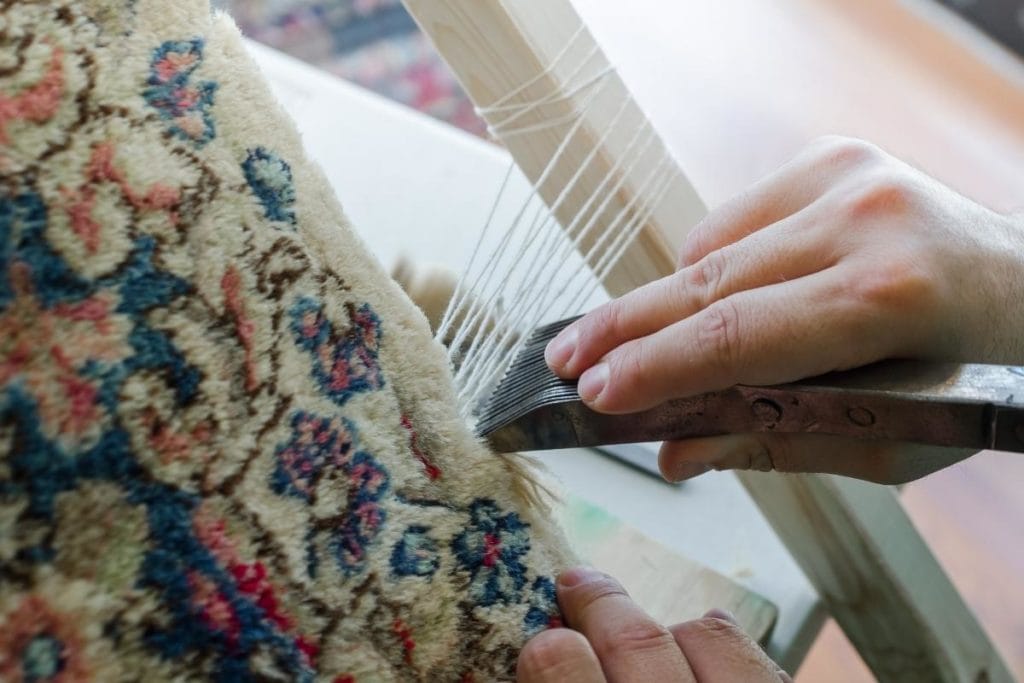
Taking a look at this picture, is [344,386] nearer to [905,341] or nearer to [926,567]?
[905,341]

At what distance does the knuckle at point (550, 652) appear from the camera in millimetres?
464

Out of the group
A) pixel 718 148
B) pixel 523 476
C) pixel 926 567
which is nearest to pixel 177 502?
pixel 523 476

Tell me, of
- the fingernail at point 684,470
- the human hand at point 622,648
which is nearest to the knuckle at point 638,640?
the human hand at point 622,648

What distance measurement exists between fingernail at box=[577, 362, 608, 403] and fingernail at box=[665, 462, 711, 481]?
12 centimetres

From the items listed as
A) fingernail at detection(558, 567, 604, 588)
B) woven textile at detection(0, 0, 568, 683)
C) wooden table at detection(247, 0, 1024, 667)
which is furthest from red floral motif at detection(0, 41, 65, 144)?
wooden table at detection(247, 0, 1024, 667)

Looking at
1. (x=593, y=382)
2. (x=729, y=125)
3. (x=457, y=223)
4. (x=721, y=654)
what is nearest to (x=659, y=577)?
(x=721, y=654)

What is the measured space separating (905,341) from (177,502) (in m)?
0.35

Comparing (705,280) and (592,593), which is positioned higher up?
(705,280)

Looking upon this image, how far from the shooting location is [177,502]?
38cm

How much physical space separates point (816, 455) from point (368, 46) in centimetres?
144

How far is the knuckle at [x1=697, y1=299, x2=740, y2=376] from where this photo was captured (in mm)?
450

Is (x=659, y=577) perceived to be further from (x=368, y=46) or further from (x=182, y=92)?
(x=368, y=46)

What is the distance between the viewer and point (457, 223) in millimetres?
1088

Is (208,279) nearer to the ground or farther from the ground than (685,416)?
farther from the ground
